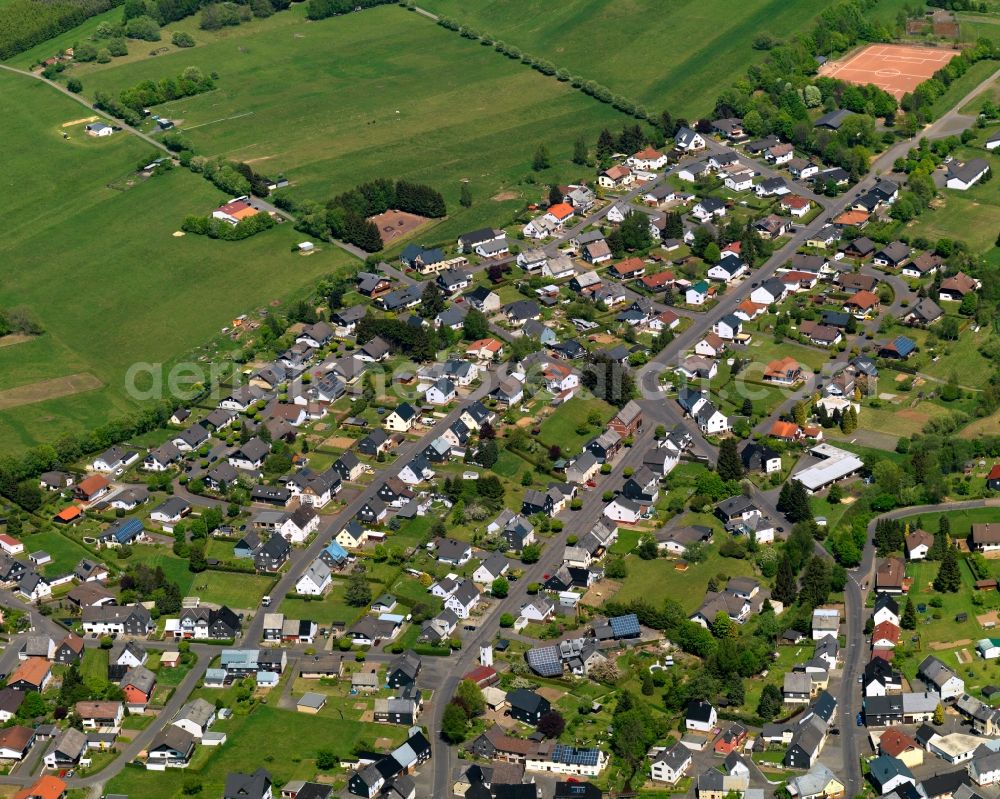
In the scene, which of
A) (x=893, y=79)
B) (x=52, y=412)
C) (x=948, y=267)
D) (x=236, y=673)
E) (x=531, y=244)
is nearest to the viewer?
(x=236, y=673)

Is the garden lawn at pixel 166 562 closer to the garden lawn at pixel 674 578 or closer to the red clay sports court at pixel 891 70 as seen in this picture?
the garden lawn at pixel 674 578

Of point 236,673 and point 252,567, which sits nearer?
point 236,673

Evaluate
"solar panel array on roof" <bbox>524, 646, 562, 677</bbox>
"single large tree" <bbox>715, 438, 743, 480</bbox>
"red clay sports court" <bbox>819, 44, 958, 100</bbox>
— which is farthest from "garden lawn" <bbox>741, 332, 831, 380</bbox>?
"red clay sports court" <bbox>819, 44, 958, 100</bbox>

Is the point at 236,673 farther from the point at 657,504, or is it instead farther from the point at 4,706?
the point at 657,504

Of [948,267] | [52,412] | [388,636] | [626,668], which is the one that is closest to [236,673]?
[388,636]

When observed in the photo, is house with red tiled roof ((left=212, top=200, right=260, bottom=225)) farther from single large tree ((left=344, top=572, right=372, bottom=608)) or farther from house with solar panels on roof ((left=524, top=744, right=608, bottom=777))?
house with solar panels on roof ((left=524, top=744, right=608, bottom=777))

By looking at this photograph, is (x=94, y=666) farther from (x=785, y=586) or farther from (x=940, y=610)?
(x=940, y=610)
